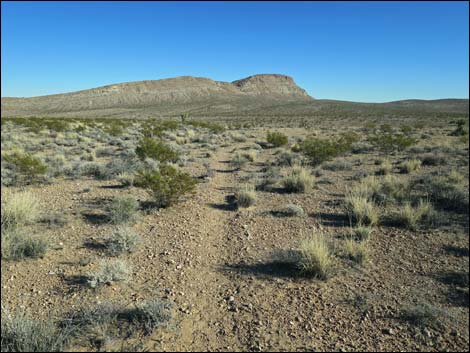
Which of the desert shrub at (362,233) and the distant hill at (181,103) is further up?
the distant hill at (181,103)

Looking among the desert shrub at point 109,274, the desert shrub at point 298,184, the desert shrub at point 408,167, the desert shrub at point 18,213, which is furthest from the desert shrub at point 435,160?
the desert shrub at point 18,213

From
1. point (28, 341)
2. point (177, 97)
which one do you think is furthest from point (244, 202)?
point (177, 97)

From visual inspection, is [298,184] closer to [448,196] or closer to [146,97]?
[448,196]

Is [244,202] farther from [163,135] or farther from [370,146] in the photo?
[163,135]

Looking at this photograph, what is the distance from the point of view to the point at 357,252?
4.85m

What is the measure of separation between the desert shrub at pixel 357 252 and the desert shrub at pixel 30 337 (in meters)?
3.95

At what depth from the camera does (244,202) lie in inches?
296

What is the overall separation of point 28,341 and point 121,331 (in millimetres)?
831

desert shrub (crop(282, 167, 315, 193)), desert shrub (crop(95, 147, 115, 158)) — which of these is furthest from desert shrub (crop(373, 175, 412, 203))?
desert shrub (crop(95, 147, 115, 158))

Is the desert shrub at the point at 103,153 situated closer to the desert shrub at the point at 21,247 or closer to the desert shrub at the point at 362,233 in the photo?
the desert shrub at the point at 21,247

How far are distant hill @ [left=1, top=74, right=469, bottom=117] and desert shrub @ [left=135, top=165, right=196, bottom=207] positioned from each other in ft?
239

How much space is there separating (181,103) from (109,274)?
111 meters

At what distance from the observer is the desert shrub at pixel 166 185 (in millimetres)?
Answer: 7203

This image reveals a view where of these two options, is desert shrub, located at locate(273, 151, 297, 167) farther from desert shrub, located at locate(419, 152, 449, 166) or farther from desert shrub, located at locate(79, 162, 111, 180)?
desert shrub, located at locate(79, 162, 111, 180)
